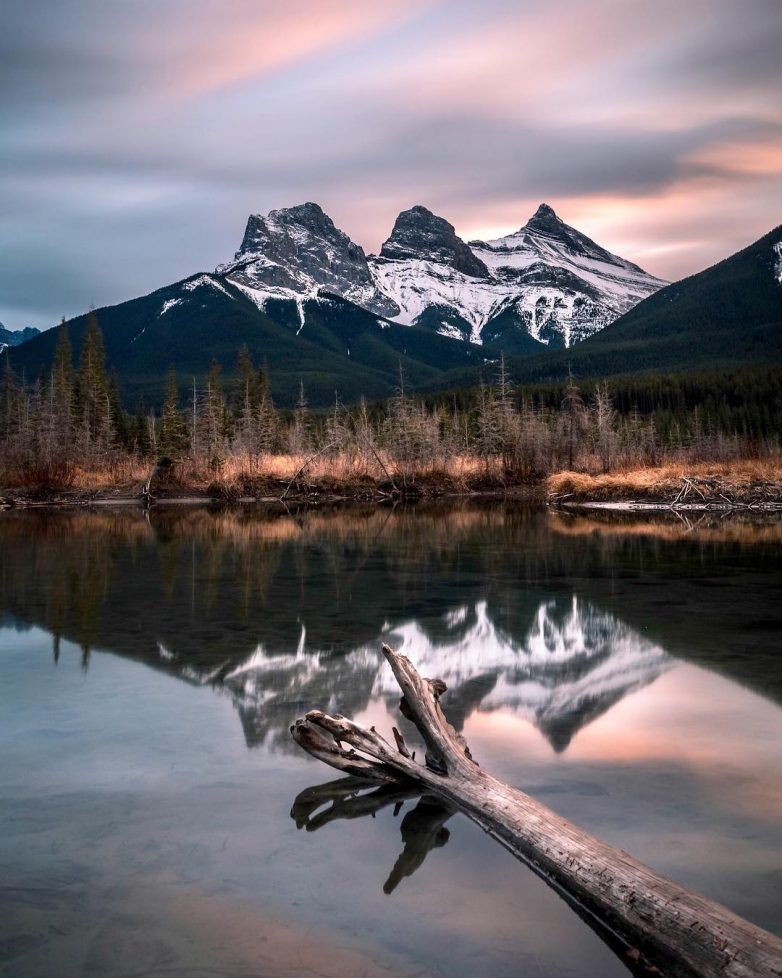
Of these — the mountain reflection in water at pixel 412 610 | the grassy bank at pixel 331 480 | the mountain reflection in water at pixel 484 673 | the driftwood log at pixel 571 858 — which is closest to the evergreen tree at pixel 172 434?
the grassy bank at pixel 331 480

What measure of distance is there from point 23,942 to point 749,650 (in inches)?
318

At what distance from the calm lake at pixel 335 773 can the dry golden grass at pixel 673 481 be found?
21.2 m

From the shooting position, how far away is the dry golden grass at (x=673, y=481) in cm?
3497

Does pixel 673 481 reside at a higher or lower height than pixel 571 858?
higher

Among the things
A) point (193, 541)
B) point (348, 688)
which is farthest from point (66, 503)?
point (348, 688)

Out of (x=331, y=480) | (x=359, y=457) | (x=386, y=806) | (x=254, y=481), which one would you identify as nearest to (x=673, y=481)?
(x=359, y=457)

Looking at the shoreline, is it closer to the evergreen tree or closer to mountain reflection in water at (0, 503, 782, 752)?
the evergreen tree

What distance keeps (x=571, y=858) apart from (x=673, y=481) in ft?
113

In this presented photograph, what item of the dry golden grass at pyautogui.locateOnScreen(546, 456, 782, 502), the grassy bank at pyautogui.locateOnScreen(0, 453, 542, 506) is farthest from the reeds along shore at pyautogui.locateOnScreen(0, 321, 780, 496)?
the dry golden grass at pyautogui.locateOnScreen(546, 456, 782, 502)

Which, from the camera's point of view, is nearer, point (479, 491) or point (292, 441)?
point (479, 491)

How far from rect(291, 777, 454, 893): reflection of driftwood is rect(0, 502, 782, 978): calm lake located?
0.09 feet

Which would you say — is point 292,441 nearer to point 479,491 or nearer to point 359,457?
point 359,457

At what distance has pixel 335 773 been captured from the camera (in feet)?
20.7

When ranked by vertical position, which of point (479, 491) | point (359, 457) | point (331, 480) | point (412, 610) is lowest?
point (412, 610)
